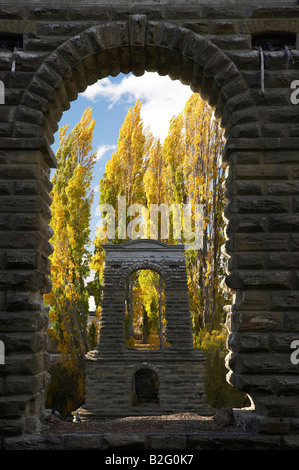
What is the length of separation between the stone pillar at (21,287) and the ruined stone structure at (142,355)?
9690 mm

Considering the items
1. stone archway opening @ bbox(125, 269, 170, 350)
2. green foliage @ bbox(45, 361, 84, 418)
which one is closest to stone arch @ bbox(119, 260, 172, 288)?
stone archway opening @ bbox(125, 269, 170, 350)

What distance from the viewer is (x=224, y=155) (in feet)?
17.7

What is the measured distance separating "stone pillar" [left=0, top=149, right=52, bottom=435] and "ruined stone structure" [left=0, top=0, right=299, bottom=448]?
0.5 inches

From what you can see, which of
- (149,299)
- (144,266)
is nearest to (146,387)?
(149,299)

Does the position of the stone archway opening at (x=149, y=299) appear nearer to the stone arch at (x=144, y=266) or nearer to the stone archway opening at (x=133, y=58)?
the stone arch at (x=144, y=266)

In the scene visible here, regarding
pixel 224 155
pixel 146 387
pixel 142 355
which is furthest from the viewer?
pixel 146 387

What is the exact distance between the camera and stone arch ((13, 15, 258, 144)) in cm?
520

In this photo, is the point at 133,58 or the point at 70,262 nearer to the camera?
the point at 133,58

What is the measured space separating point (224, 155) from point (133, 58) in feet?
5.74

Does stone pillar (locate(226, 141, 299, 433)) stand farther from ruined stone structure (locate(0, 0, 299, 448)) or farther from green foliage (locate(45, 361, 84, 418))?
green foliage (locate(45, 361, 84, 418))

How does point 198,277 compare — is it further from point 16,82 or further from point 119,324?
point 16,82

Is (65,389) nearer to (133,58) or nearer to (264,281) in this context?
(264,281)

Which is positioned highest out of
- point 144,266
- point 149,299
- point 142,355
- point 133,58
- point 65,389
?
point 133,58

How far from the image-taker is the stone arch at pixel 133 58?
5.20 m
